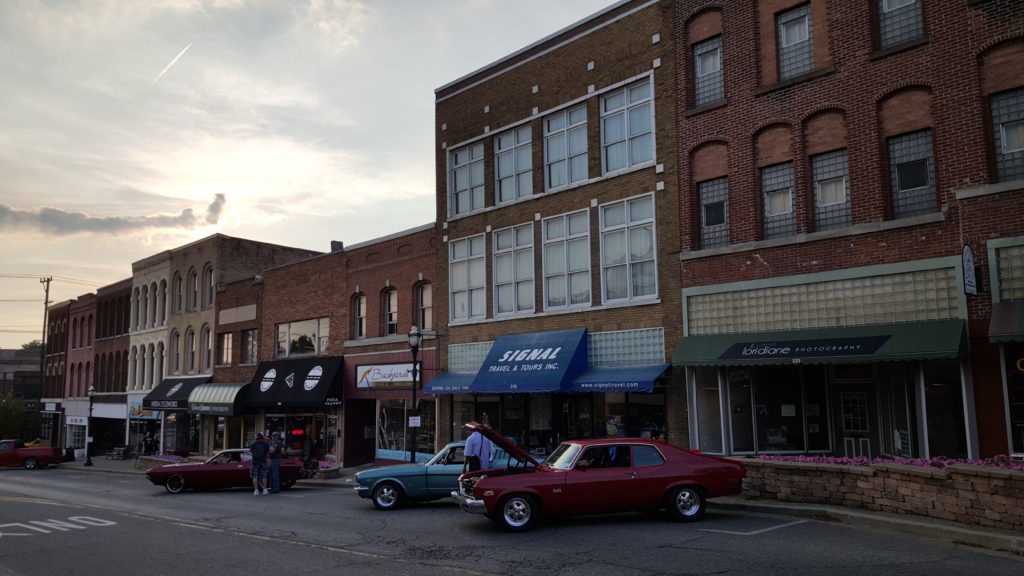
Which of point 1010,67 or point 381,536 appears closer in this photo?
point 381,536

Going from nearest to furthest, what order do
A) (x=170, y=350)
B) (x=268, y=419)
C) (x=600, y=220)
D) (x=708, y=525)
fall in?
(x=708, y=525) < (x=600, y=220) < (x=268, y=419) < (x=170, y=350)

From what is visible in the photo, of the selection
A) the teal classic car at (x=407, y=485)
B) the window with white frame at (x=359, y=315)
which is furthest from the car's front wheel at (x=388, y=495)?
the window with white frame at (x=359, y=315)

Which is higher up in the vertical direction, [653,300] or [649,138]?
[649,138]

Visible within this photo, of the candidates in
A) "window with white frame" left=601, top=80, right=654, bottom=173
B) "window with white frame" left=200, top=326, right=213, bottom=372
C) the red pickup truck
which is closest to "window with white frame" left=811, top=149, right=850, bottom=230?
"window with white frame" left=601, top=80, right=654, bottom=173

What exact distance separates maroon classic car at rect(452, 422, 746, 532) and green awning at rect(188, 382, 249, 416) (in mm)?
25936

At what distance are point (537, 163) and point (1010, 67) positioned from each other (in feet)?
43.3

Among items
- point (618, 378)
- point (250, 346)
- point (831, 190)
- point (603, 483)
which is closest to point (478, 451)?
point (603, 483)

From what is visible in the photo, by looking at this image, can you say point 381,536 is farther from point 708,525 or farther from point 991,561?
point 991,561

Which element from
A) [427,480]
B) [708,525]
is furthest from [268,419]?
[708,525]

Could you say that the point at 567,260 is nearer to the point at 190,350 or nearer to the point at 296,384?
the point at 296,384

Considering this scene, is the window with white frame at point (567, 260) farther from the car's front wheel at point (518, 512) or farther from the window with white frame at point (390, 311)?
the car's front wheel at point (518, 512)

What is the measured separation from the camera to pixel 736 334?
19453 millimetres

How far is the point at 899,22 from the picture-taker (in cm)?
1764

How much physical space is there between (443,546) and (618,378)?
9677 mm
